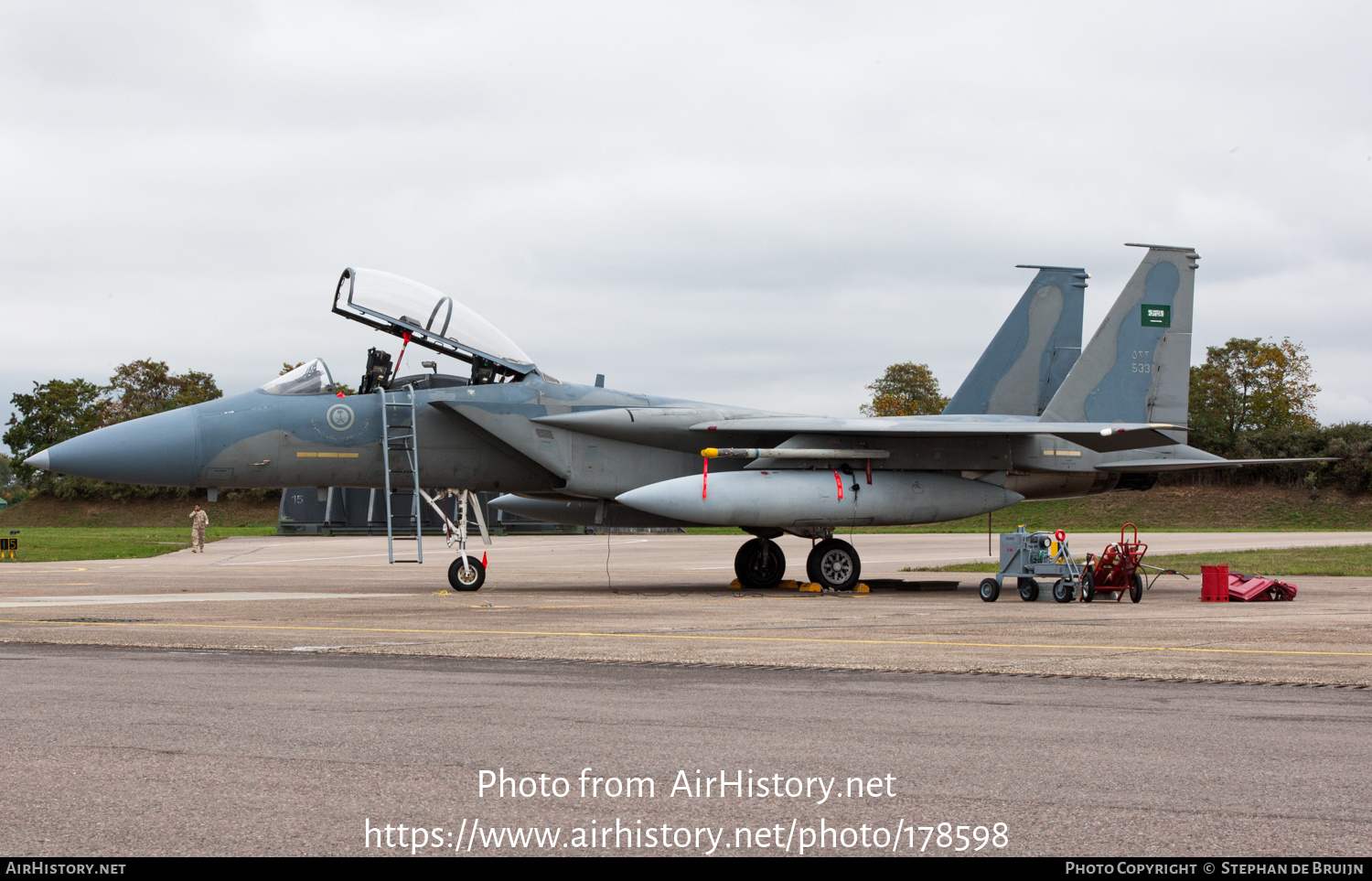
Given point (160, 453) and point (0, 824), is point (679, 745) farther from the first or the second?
point (160, 453)

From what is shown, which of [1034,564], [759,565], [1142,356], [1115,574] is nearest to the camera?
[1115,574]

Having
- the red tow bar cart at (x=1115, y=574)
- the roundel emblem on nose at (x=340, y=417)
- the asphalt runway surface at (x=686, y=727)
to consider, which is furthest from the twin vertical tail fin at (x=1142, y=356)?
the roundel emblem on nose at (x=340, y=417)

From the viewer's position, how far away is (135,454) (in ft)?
46.1

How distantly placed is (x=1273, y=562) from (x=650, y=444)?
14.7 m

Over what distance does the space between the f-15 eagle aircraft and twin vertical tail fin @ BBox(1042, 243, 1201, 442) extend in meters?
0.03

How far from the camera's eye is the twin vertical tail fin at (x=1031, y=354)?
18.5m

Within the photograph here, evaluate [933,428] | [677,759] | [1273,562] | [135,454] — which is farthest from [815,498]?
[1273,562]

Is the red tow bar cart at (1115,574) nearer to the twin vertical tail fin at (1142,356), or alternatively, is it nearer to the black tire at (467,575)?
the twin vertical tail fin at (1142,356)

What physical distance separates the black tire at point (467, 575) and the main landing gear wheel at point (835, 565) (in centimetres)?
449

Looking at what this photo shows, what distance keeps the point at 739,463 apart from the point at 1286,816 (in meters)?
12.8

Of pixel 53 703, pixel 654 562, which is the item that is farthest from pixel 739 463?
pixel 53 703

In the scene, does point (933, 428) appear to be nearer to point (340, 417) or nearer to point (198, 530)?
point (340, 417)

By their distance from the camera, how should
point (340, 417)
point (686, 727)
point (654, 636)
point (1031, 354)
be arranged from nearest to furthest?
point (686, 727) → point (654, 636) → point (340, 417) → point (1031, 354)

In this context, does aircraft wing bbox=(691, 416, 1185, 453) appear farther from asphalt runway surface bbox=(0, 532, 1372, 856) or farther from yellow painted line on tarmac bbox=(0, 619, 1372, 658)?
yellow painted line on tarmac bbox=(0, 619, 1372, 658)
